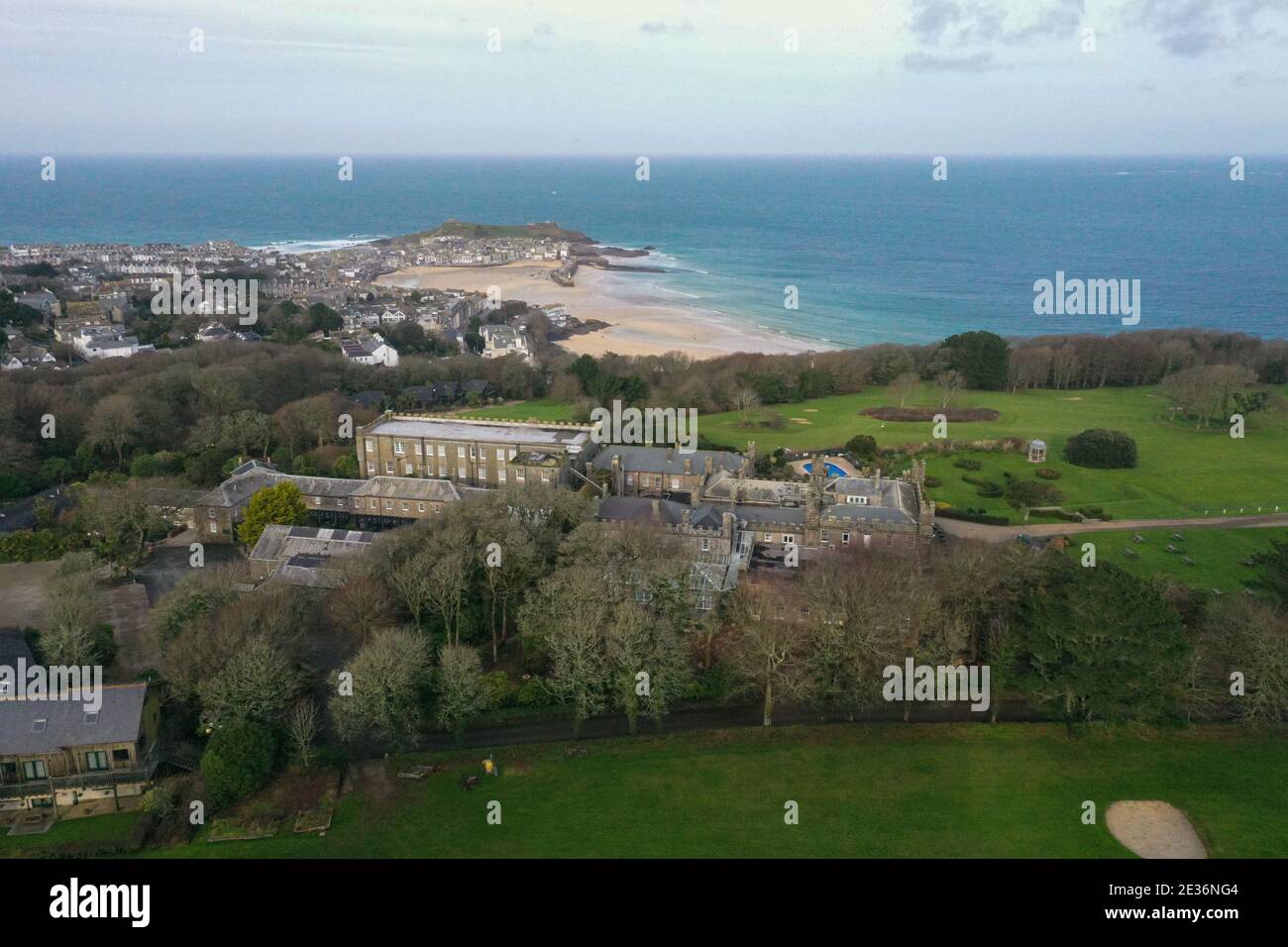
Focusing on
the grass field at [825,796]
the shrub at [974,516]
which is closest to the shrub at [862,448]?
the shrub at [974,516]

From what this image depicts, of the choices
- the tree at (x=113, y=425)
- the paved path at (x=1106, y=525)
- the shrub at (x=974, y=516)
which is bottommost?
the paved path at (x=1106, y=525)

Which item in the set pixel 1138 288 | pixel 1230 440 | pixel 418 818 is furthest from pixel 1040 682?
pixel 1138 288

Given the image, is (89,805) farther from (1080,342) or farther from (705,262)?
(705,262)

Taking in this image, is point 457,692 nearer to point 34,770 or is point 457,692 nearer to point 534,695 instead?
point 534,695

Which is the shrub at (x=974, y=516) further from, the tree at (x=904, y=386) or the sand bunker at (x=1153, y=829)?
the tree at (x=904, y=386)

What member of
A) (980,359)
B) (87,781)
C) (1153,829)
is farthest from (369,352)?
(1153,829)

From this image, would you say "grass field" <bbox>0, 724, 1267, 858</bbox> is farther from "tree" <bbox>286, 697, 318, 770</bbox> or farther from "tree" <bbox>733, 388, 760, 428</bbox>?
"tree" <bbox>733, 388, 760, 428</bbox>
